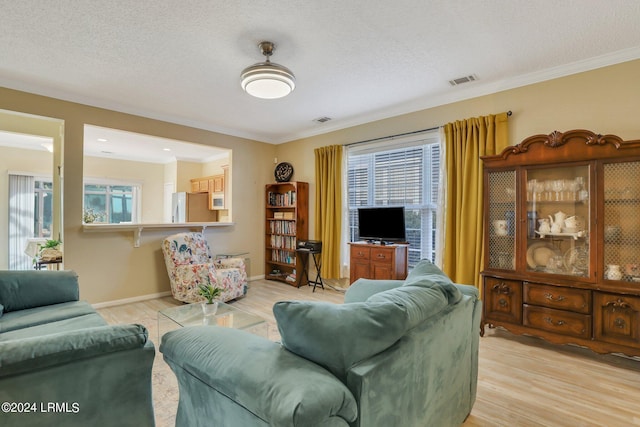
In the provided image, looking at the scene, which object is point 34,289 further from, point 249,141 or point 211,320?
point 249,141

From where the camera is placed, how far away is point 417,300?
1320 millimetres

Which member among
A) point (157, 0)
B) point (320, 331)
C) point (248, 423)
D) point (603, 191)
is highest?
point (157, 0)

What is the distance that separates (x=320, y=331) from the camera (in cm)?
102

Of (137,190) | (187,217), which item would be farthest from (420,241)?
(137,190)

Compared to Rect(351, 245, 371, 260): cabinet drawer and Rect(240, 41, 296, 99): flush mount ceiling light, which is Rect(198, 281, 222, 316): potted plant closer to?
Rect(240, 41, 296, 99): flush mount ceiling light

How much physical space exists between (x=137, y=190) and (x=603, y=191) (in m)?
8.61

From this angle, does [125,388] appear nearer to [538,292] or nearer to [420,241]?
[538,292]

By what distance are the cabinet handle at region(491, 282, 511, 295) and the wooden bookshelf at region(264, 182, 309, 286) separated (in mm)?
3064

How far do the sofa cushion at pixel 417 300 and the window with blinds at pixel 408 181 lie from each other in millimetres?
2697

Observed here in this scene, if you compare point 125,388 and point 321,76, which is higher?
point 321,76

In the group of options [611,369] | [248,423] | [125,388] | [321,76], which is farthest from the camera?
[321,76]

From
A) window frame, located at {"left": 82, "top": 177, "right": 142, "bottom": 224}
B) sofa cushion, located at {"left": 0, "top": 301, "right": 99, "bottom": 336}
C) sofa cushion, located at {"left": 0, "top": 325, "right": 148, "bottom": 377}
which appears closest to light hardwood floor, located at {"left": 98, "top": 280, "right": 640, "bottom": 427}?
sofa cushion, located at {"left": 0, "top": 301, "right": 99, "bottom": 336}

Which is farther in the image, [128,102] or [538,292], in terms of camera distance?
[128,102]

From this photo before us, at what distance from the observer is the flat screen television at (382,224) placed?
13.2 ft
